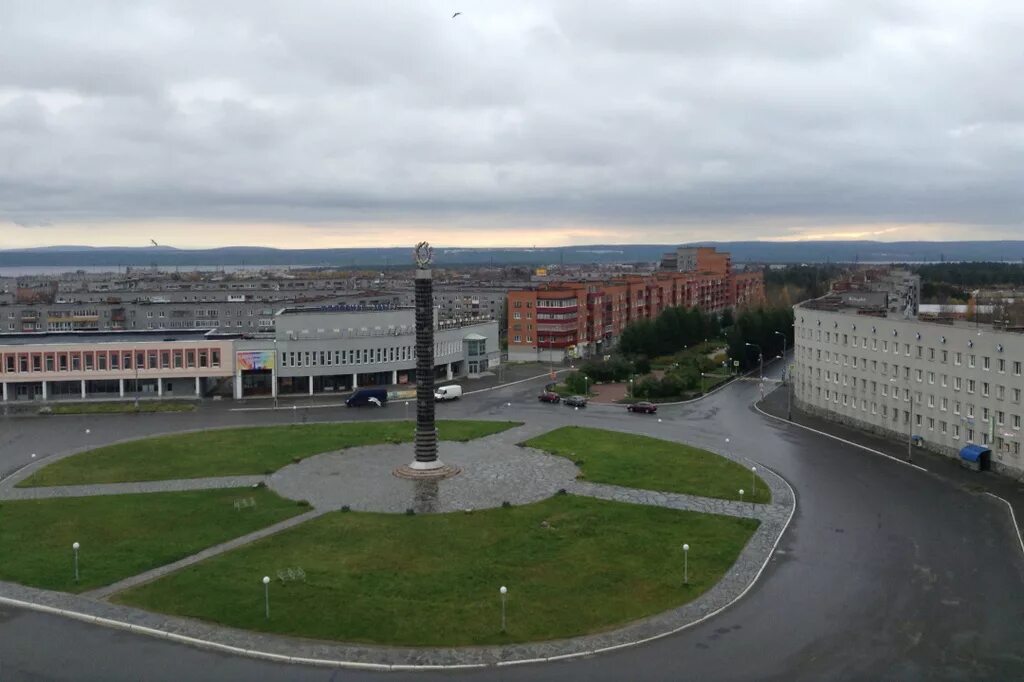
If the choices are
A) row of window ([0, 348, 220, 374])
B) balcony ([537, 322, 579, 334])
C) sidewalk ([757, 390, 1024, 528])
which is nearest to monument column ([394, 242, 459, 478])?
sidewalk ([757, 390, 1024, 528])

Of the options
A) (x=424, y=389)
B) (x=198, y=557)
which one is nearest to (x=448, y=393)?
(x=424, y=389)

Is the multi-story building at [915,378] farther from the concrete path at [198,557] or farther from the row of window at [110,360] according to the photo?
the row of window at [110,360]

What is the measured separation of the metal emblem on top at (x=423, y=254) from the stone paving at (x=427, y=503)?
959 cm

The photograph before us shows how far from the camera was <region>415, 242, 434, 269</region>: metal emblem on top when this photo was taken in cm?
3834

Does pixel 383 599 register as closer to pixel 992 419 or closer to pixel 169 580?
pixel 169 580

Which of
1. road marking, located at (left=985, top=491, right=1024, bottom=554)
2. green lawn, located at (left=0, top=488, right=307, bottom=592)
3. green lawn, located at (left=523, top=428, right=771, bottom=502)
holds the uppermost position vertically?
green lawn, located at (left=0, top=488, right=307, bottom=592)

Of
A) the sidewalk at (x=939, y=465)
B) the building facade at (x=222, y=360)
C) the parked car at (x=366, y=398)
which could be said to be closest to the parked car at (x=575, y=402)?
the sidewalk at (x=939, y=465)

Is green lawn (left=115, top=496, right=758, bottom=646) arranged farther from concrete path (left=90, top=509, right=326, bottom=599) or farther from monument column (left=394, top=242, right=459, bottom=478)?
monument column (left=394, top=242, right=459, bottom=478)

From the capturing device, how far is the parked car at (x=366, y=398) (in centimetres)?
5706

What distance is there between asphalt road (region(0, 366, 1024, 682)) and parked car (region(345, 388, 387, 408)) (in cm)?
3071

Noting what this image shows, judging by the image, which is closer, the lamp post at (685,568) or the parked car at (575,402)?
the lamp post at (685,568)

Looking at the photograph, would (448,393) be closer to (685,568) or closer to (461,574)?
(461,574)

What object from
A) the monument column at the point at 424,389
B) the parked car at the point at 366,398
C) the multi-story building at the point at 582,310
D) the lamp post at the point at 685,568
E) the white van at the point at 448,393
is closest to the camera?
the lamp post at the point at 685,568

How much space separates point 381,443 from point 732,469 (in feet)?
59.4
